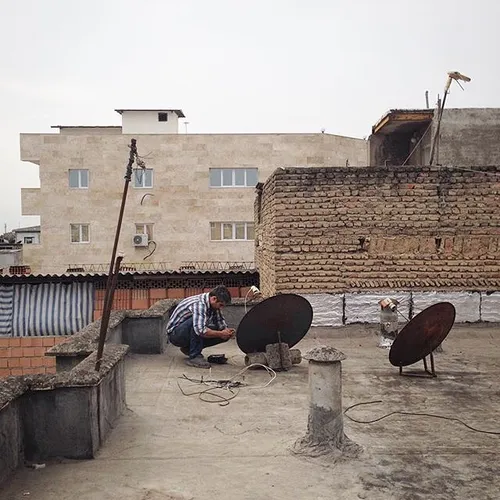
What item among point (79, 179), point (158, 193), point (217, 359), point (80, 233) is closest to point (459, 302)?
point (217, 359)

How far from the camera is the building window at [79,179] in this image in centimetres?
2798

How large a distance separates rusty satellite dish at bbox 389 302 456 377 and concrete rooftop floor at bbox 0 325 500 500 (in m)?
0.31

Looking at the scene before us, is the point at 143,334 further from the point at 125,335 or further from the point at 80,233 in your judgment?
the point at 80,233

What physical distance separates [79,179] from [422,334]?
24.0 meters

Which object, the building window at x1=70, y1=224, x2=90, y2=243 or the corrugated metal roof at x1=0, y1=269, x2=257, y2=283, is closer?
the corrugated metal roof at x1=0, y1=269, x2=257, y2=283

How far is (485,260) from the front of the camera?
10.5 m

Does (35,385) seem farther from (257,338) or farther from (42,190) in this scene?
(42,190)

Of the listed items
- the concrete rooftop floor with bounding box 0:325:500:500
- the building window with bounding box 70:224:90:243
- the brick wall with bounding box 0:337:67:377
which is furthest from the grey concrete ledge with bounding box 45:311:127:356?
the building window with bounding box 70:224:90:243

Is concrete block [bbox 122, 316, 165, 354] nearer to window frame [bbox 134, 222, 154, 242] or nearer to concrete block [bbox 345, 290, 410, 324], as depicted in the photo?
concrete block [bbox 345, 290, 410, 324]

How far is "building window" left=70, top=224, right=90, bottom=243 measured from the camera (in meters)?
28.2

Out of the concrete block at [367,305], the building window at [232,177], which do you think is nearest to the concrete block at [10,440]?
the concrete block at [367,305]

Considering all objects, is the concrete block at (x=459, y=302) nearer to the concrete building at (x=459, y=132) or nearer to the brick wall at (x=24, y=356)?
the concrete building at (x=459, y=132)

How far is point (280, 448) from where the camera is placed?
192 inches

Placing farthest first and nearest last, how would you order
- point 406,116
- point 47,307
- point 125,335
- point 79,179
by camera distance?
1. point 79,179
2. point 47,307
3. point 406,116
4. point 125,335
